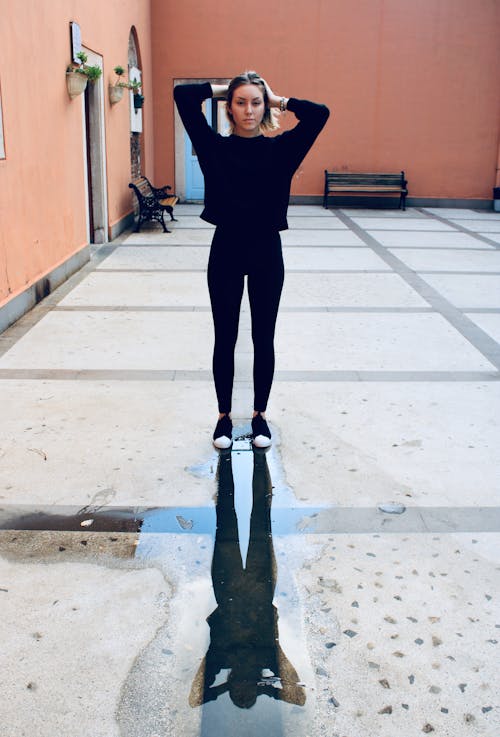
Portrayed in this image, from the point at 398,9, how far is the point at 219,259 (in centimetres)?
1259

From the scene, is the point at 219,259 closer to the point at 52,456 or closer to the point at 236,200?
the point at 236,200

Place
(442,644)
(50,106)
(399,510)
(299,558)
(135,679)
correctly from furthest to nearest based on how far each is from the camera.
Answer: (50,106) < (399,510) < (299,558) < (442,644) < (135,679)

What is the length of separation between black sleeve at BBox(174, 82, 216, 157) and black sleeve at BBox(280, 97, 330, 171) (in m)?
0.33

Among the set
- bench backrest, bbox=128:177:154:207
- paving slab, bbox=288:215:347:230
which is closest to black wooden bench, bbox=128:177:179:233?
bench backrest, bbox=128:177:154:207

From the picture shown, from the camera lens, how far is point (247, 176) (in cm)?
321

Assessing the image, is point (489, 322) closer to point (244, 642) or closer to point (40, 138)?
point (40, 138)

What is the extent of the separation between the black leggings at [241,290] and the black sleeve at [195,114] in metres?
0.39

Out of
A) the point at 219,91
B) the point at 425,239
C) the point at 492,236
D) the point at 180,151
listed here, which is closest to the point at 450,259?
the point at 425,239

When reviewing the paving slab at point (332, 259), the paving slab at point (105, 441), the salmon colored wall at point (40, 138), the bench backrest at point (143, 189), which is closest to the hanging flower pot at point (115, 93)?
the salmon colored wall at point (40, 138)

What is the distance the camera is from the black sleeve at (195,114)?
3.22 metres

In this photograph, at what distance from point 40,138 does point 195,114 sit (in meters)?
4.09

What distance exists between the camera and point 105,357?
510cm

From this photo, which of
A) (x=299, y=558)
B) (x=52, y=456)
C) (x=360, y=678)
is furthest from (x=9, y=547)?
(x=360, y=678)

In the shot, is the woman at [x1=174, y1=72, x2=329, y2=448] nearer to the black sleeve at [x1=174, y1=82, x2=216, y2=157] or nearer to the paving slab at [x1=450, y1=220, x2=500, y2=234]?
the black sleeve at [x1=174, y1=82, x2=216, y2=157]
